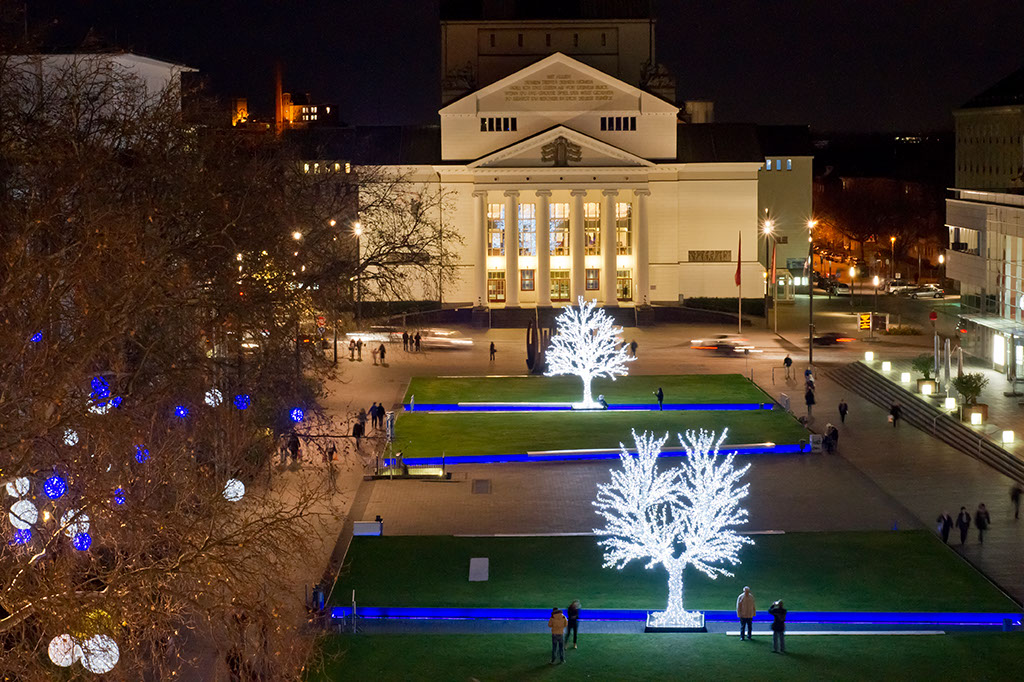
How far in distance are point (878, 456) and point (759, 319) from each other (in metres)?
39.1

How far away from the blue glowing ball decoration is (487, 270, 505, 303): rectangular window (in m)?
69.7

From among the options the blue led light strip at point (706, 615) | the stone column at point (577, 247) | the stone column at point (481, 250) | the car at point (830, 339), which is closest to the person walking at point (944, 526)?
the blue led light strip at point (706, 615)

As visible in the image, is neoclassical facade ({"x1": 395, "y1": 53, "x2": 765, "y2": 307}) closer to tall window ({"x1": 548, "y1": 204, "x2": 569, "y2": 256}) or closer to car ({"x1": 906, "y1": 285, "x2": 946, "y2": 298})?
tall window ({"x1": 548, "y1": 204, "x2": 569, "y2": 256})

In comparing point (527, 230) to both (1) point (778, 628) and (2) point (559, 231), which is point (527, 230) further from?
(1) point (778, 628)

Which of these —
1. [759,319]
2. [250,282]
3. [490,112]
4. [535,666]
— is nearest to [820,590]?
[535,666]

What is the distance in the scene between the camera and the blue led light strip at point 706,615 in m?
27.8

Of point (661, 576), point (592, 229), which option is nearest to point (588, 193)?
point (592, 229)

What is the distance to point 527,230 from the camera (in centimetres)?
8838

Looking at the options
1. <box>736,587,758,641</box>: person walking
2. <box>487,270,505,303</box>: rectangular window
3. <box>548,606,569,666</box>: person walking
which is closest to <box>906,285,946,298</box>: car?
<box>487,270,505,303</box>: rectangular window

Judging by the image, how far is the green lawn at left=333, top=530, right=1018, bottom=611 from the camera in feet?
95.1

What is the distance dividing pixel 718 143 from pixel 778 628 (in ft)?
218

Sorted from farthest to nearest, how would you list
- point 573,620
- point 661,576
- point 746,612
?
point 661,576 → point 746,612 → point 573,620

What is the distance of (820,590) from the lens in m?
29.5

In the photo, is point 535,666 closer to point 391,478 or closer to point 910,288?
point 391,478
